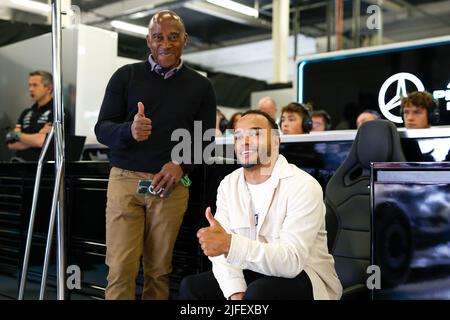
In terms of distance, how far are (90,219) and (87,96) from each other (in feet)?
5.71

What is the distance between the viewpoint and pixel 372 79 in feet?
19.8

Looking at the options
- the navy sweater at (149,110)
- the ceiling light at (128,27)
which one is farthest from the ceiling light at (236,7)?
the navy sweater at (149,110)

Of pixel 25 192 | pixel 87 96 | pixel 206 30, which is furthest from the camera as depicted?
pixel 206 30

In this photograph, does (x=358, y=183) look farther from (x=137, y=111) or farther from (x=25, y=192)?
(x=25, y=192)

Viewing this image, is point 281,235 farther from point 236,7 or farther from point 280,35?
point 280,35

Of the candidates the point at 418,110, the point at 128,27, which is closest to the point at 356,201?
the point at 418,110

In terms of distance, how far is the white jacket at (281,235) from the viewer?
161cm

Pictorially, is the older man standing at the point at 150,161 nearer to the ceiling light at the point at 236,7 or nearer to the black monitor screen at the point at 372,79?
the black monitor screen at the point at 372,79

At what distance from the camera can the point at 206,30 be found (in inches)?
442

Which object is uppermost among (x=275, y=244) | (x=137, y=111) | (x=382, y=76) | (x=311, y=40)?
(x=311, y=40)

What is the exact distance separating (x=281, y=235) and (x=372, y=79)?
472 centimetres
